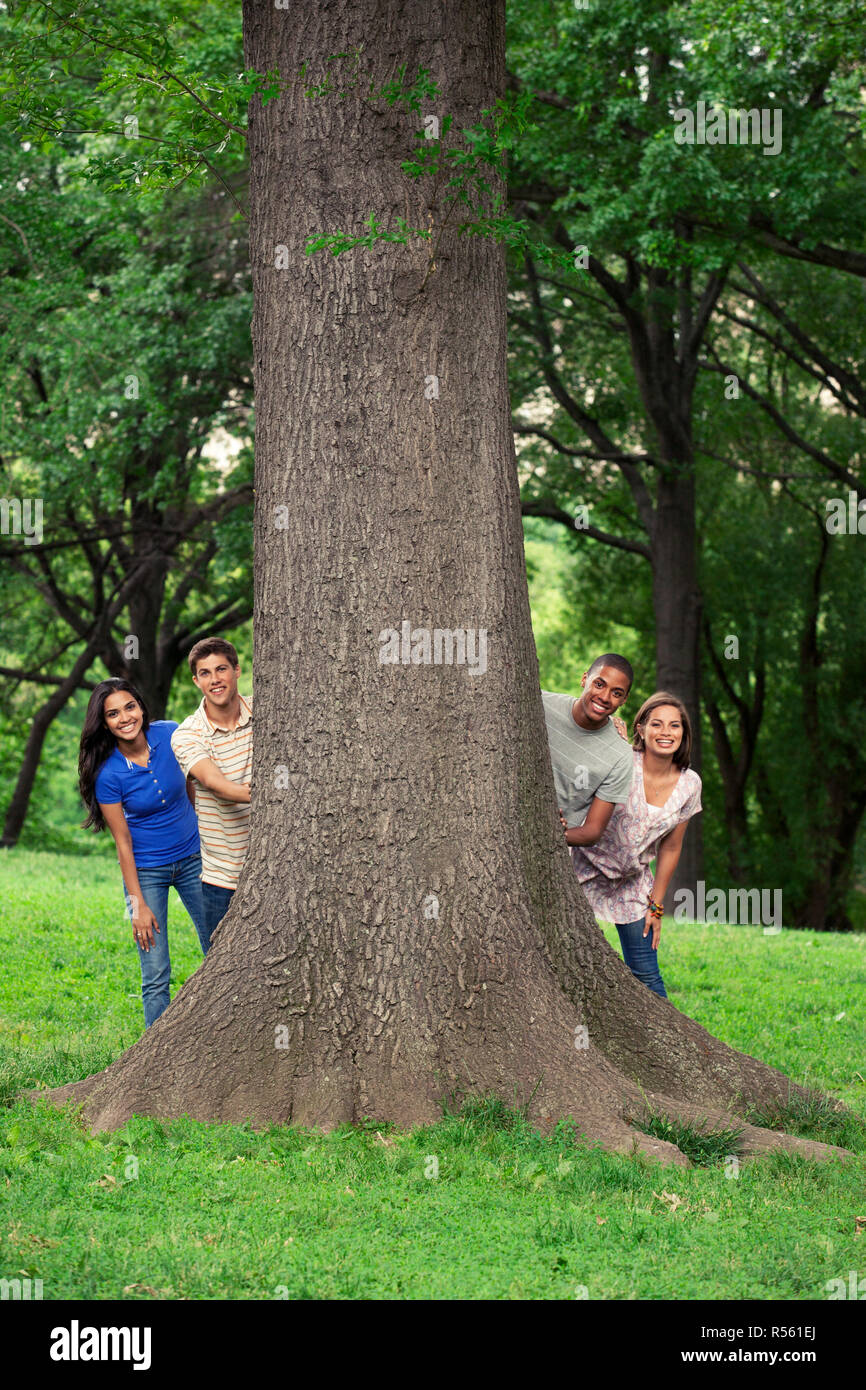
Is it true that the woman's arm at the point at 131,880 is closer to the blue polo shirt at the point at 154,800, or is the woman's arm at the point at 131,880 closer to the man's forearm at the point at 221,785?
the blue polo shirt at the point at 154,800

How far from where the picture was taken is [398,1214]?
4207 mm

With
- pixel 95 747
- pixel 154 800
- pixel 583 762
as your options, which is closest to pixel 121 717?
pixel 95 747

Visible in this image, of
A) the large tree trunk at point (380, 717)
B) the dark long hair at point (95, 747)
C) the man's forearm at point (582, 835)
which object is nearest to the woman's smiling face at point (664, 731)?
the man's forearm at point (582, 835)

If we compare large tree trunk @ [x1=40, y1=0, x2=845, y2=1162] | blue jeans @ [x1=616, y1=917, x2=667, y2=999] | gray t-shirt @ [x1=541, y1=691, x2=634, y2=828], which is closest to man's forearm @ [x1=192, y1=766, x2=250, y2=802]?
large tree trunk @ [x1=40, y1=0, x2=845, y2=1162]

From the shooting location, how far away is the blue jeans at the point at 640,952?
6.45 m

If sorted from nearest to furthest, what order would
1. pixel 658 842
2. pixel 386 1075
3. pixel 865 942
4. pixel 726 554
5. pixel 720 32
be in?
1. pixel 386 1075
2. pixel 658 842
3. pixel 720 32
4. pixel 865 942
5. pixel 726 554

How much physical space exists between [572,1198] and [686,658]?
14.1 metres

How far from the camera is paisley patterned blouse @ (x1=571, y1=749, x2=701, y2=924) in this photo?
628 cm

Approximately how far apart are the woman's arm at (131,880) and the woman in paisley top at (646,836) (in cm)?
213

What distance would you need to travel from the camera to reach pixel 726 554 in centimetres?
2447

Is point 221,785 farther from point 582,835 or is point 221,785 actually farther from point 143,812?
point 582,835

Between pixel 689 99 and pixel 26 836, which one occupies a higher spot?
pixel 689 99

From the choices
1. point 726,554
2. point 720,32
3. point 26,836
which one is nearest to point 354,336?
point 720,32
